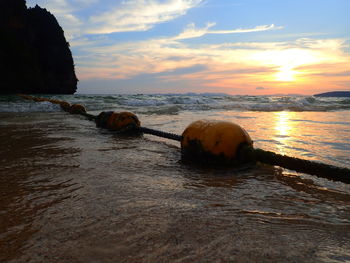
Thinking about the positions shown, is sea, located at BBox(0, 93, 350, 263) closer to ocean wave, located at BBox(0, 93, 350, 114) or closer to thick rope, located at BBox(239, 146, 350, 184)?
thick rope, located at BBox(239, 146, 350, 184)

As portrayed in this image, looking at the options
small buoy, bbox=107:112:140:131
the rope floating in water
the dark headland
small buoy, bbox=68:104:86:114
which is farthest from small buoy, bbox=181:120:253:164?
the dark headland

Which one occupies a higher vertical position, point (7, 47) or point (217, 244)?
point (7, 47)

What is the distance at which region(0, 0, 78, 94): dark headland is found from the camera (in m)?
37.5

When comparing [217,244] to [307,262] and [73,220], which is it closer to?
[307,262]

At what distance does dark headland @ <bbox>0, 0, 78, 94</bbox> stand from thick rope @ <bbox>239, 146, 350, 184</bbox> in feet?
137

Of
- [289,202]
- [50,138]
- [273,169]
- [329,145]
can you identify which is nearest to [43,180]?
[289,202]

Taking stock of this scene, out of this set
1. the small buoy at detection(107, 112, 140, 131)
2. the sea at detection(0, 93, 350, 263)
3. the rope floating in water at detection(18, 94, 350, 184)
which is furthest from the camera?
the small buoy at detection(107, 112, 140, 131)

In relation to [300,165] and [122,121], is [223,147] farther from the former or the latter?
[122,121]

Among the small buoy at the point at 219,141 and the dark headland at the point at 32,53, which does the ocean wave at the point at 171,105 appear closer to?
the small buoy at the point at 219,141

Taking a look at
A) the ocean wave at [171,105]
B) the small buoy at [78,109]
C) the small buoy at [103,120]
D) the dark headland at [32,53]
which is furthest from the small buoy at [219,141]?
the dark headland at [32,53]

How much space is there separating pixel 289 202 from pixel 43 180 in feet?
5.22

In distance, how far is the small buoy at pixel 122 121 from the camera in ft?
14.6

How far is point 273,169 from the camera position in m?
2.29

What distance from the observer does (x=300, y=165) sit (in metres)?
1.94
